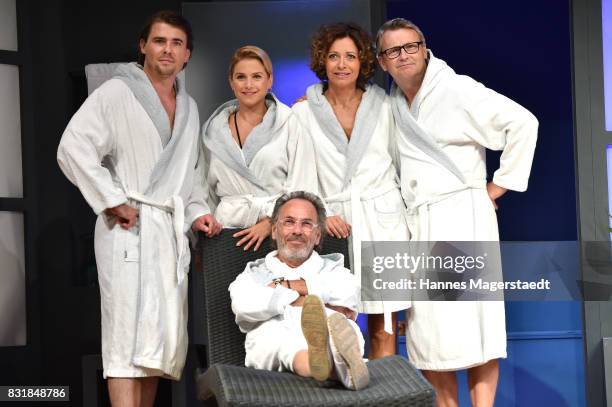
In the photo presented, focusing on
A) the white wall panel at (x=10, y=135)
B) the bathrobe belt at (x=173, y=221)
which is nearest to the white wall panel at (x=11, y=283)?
the white wall panel at (x=10, y=135)

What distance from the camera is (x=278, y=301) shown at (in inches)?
128

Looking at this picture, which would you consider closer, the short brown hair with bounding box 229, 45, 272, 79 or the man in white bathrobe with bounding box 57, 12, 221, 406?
the man in white bathrobe with bounding box 57, 12, 221, 406

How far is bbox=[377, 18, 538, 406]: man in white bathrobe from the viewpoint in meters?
3.63

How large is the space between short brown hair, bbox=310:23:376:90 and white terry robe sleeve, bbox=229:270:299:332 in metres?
1.00

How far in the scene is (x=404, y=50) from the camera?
3723 mm

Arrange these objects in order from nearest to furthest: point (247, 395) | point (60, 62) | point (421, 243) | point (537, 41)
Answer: point (247, 395), point (421, 243), point (60, 62), point (537, 41)

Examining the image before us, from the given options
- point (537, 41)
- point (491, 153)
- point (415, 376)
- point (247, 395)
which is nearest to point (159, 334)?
point (247, 395)

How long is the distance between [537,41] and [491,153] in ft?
1.99

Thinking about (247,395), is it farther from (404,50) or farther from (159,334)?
(404,50)

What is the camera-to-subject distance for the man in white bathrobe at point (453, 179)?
363 centimetres

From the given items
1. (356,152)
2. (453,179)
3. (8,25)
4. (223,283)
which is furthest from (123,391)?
(8,25)

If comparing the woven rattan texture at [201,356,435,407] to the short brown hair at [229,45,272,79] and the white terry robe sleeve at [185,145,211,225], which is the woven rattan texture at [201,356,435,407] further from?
the short brown hair at [229,45,272,79]

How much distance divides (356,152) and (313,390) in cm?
116

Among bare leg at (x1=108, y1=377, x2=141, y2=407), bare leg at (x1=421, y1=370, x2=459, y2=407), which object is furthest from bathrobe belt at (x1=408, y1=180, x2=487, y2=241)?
bare leg at (x1=108, y1=377, x2=141, y2=407)
